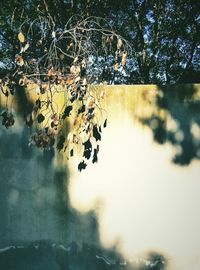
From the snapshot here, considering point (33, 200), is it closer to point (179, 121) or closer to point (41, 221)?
point (41, 221)

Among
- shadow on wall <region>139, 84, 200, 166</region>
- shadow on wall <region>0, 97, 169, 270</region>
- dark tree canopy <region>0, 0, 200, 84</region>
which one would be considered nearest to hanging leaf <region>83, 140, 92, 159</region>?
shadow on wall <region>0, 97, 169, 270</region>

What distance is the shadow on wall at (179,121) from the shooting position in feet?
12.0

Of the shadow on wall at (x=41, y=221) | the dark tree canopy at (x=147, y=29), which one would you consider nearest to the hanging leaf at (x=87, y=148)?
the shadow on wall at (x=41, y=221)

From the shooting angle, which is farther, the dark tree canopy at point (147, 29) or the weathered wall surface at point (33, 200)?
the dark tree canopy at point (147, 29)

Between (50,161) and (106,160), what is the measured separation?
57 centimetres

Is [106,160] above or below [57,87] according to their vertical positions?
below

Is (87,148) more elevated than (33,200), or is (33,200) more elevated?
(87,148)

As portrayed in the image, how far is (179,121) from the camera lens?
12.0 feet

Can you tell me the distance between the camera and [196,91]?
364 cm

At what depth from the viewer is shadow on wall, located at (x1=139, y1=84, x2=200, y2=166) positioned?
3643 millimetres

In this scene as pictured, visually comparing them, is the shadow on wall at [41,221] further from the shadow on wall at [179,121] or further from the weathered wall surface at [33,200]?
the shadow on wall at [179,121]

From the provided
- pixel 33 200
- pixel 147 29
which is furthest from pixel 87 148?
pixel 147 29

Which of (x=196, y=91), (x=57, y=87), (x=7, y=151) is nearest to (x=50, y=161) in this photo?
(x=7, y=151)

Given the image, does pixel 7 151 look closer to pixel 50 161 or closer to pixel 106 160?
pixel 50 161
